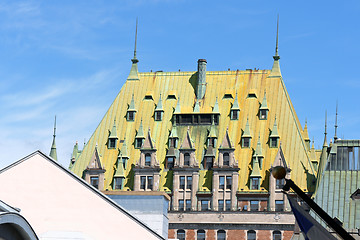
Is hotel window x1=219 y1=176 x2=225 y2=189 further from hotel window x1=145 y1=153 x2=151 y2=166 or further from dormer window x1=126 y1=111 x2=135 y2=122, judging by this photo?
dormer window x1=126 y1=111 x2=135 y2=122

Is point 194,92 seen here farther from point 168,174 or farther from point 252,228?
point 252,228

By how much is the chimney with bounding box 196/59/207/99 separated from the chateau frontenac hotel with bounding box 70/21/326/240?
0.12 m

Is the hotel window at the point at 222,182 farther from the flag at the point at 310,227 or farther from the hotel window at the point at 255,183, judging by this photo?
the flag at the point at 310,227

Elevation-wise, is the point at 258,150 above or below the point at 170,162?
above

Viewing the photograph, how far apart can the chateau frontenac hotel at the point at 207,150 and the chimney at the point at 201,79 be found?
0.12m

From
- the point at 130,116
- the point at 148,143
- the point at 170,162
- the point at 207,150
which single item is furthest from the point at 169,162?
the point at 130,116

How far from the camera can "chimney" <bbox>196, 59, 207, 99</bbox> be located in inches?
4555

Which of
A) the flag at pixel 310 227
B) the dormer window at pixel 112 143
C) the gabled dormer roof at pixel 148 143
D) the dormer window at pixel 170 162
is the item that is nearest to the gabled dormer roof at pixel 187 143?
the dormer window at pixel 170 162

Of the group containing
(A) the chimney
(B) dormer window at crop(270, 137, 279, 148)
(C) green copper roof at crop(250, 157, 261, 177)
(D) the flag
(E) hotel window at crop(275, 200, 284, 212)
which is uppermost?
(A) the chimney

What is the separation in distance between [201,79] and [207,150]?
9.73 metres

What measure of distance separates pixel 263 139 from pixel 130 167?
14980 millimetres

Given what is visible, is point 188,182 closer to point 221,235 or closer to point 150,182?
point 150,182

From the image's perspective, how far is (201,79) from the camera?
382ft

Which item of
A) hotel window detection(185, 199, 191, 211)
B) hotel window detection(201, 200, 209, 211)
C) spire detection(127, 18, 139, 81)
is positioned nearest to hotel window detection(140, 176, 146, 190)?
hotel window detection(185, 199, 191, 211)
